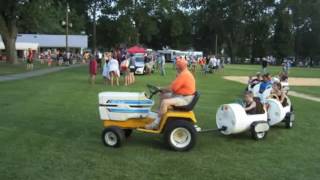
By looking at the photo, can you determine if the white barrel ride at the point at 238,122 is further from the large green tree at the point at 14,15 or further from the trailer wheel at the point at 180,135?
the large green tree at the point at 14,15

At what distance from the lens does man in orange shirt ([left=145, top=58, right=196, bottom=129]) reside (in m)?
11.3

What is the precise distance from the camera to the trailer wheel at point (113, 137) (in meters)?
11.4

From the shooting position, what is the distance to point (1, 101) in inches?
779

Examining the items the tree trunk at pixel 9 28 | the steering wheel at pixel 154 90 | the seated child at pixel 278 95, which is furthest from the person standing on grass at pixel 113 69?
the tree trunk at pixel 9 28

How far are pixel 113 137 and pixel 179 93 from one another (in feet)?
5.10

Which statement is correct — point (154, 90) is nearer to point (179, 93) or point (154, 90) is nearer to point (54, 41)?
point (179, 93)

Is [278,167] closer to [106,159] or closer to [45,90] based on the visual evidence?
[106,159]

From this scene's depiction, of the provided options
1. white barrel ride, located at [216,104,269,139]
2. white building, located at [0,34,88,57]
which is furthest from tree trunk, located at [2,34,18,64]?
white barrel ride, located at [216,104,269,139]

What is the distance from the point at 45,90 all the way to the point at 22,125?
37.6ft

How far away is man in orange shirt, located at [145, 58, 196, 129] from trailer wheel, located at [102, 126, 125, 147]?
60 cm

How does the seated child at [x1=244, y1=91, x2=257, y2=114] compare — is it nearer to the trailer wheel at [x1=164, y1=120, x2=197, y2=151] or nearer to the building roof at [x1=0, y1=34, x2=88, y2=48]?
the trailer wheel at [x1=164, y1=120, x2=197, y2=151]

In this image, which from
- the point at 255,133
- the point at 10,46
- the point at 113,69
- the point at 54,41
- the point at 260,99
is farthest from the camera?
the point at 54,41

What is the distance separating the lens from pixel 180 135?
11.3m

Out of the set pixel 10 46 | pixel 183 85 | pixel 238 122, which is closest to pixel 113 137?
pixel 183 85
